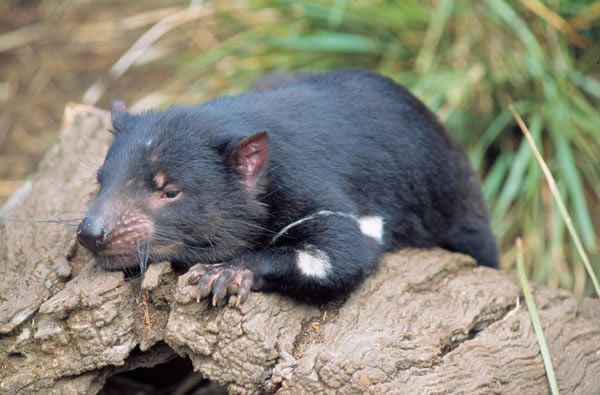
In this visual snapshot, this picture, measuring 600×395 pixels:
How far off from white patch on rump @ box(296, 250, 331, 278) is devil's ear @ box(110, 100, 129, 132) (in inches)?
32.9

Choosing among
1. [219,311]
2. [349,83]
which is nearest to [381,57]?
[349,83]

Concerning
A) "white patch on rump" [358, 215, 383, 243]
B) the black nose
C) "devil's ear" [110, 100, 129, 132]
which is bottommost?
"white patch on rump" [358, 215, 383, 243]

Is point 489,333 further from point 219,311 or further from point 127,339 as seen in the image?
point 127,339

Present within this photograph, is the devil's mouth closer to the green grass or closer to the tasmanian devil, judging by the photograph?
the tasmanian devil

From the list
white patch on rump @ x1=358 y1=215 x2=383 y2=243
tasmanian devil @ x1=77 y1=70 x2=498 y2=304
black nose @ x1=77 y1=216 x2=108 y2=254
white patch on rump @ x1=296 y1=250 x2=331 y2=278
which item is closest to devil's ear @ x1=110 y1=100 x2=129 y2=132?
tasmanian devil @ x1=77 y1=70 x2=498 y2=304

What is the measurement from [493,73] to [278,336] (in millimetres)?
2759

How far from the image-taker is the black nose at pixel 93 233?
9.70 feet

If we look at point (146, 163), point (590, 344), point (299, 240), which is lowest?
point (590, 344)

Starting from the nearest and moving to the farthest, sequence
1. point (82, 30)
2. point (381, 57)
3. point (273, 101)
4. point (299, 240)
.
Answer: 1. point (299, 240)
2. point (273, 101)
3. point (381, 57)
4. point (82, 30)

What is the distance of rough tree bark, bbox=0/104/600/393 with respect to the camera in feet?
9.73

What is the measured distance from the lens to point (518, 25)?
5.14 m

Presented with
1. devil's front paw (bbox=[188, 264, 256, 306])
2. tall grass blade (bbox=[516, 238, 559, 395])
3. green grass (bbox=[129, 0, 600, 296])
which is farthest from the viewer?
green grass (bbox=[129, 0, 600, 296])

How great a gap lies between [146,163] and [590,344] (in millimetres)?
1754

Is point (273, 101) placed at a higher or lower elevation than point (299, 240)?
higher
